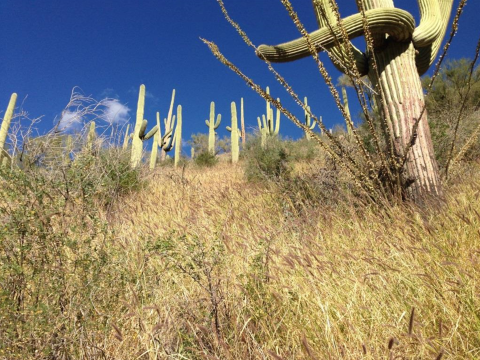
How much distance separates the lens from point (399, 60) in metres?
→ 2.75

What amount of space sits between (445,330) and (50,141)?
288 cm

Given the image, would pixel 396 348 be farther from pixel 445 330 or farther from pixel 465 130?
pixel 465 130

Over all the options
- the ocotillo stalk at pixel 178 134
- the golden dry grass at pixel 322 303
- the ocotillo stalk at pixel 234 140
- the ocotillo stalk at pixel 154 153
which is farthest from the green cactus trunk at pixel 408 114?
the ocotillo stalk at pixel 178 134

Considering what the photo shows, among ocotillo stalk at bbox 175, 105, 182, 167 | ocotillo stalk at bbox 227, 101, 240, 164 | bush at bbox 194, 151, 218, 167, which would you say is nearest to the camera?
bush at bbox 194, 151, 218, 167

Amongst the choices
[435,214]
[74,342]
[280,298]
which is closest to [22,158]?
[74,342]

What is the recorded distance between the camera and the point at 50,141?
91.1 inches

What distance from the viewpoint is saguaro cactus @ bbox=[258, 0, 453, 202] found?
2525 mm

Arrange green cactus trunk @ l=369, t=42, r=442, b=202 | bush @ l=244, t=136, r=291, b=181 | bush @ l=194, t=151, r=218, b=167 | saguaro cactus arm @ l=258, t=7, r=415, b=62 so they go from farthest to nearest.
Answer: bush @ l=194, t=151, r=218, b=167
bush @ l=244, t=136, r=291, b=181
green cactus trunk @ l=369, t=42, r=442, b=202
saguaro cactus arm @ l=258, t=7, r=415, b=62

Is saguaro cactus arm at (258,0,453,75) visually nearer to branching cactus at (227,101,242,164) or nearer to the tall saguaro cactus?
branching cactus at (227,101,242,164)

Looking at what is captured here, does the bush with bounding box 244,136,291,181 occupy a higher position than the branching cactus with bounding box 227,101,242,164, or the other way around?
the branching cactus with bounding box 227,101,242,164

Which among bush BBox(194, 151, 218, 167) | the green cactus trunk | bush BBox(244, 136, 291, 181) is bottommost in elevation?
the green cactus trunk

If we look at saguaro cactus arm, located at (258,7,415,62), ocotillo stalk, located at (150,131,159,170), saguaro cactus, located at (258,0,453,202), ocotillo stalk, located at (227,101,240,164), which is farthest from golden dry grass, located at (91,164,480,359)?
ocotillo stalk, located at (227,101,240,164)

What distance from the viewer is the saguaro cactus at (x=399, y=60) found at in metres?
2.53

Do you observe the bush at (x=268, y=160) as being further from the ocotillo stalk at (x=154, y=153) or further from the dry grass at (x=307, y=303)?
the ocotillo stalk at (x=154, y=153)
